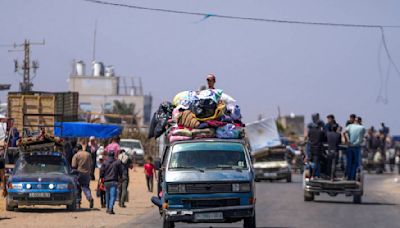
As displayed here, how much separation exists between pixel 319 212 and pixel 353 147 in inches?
174

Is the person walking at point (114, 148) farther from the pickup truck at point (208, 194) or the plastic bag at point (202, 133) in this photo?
the pickup truck at point (208, 194)

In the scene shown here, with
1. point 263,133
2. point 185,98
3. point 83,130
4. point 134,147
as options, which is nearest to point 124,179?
point 83,130

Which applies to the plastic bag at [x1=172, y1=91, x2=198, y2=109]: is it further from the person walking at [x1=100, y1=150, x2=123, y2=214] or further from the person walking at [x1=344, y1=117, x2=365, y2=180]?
the person walking at [x1=344, y1=117, x2=365, y2=180]

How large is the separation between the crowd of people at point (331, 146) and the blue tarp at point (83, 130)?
9102 millimetres

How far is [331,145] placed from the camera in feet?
92.7

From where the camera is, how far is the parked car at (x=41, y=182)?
24.9m

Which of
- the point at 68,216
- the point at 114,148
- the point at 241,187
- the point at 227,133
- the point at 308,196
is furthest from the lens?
the point at 308,196

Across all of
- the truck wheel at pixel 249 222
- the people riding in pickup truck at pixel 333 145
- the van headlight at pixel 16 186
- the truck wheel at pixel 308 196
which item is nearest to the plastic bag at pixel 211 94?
the truck wheel at pixel 249 222

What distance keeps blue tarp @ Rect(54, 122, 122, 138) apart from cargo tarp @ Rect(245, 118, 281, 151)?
13877 millimetres

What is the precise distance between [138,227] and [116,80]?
10016cm

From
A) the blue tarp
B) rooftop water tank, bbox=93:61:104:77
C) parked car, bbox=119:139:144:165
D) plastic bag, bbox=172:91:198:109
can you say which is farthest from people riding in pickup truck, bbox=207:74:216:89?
rooftop water tank, bbox=93:61:104:77

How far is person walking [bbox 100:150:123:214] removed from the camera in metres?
25.4

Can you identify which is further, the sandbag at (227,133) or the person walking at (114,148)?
the person walking at (114,148)

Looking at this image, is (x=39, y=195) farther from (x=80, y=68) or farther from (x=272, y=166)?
(x=80, y=68)
